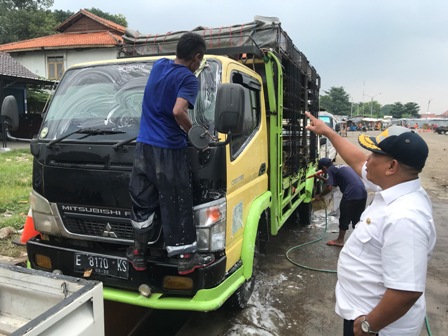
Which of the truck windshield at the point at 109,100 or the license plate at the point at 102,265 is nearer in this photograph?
the license plate at the point at 102,265

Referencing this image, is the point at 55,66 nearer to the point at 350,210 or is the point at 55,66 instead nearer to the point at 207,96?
the point at 350,210

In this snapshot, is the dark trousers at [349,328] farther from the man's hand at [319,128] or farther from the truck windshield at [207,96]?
the truck windshield at [207,96]

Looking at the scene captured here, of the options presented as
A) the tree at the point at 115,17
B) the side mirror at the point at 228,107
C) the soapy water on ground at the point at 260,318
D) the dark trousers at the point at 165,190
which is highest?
the tree at the point at 115,17

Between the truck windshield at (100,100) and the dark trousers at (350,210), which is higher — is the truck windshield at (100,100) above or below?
above

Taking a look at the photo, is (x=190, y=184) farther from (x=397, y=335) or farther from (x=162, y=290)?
(x=397, y=335)

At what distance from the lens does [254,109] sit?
3.61m

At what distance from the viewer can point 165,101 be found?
2.41 meters

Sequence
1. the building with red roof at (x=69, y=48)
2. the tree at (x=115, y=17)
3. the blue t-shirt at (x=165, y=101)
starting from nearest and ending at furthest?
1. the blue t-shirt at (x=165, y=101)
2. the building with red roof at (x=69, y=48)
3. the tree at (x=115, y=17)

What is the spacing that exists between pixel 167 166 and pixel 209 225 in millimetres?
504

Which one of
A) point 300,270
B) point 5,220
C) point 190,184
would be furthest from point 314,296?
point 5,220

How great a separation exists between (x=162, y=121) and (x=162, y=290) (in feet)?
3.83

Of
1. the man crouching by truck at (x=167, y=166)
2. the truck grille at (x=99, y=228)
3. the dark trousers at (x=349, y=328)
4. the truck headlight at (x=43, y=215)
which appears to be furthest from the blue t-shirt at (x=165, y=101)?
the dark trousers at (x=349, y=328)

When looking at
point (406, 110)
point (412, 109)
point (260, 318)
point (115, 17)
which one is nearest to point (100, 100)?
point (260, 318)

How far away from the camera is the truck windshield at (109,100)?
289 centimetres
